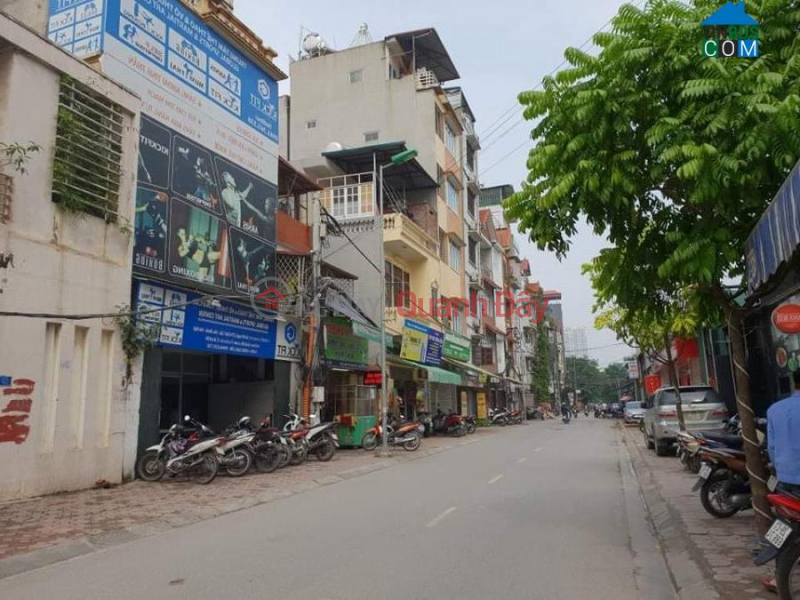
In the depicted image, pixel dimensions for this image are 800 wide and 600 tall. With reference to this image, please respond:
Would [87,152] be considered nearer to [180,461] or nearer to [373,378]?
[180,461]

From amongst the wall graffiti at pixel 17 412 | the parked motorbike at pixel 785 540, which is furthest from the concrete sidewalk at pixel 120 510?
the parked motorbike at pixel 785 540

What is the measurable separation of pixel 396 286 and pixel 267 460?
49.0 ft

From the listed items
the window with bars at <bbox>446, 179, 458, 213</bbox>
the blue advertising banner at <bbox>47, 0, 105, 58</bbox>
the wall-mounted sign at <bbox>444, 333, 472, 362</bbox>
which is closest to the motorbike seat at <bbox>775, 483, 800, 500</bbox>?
the blue advertising banner at <bbox>47, 0, 105, 58</bbox>

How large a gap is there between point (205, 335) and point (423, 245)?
51.5ft

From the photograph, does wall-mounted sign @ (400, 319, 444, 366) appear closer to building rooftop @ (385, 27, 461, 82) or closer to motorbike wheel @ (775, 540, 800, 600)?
building rooftop @ (385, 27, 461, 82)

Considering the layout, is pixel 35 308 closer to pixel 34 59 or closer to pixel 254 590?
pixel 34 59

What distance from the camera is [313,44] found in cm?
3494

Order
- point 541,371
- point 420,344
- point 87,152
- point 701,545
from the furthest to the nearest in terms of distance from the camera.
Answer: point 541,371 → point 420,344 → point 87,152 → point 701,545

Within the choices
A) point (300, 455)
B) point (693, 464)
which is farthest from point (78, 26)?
point (693, 464)

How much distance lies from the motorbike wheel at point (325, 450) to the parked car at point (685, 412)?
826cm

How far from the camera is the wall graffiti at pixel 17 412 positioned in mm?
9641

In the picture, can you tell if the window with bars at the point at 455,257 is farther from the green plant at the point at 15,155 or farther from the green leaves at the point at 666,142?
the green leaves at the point at 666,142

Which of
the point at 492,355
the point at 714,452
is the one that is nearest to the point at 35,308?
the point at 714,452

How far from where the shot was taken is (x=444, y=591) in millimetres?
5246
